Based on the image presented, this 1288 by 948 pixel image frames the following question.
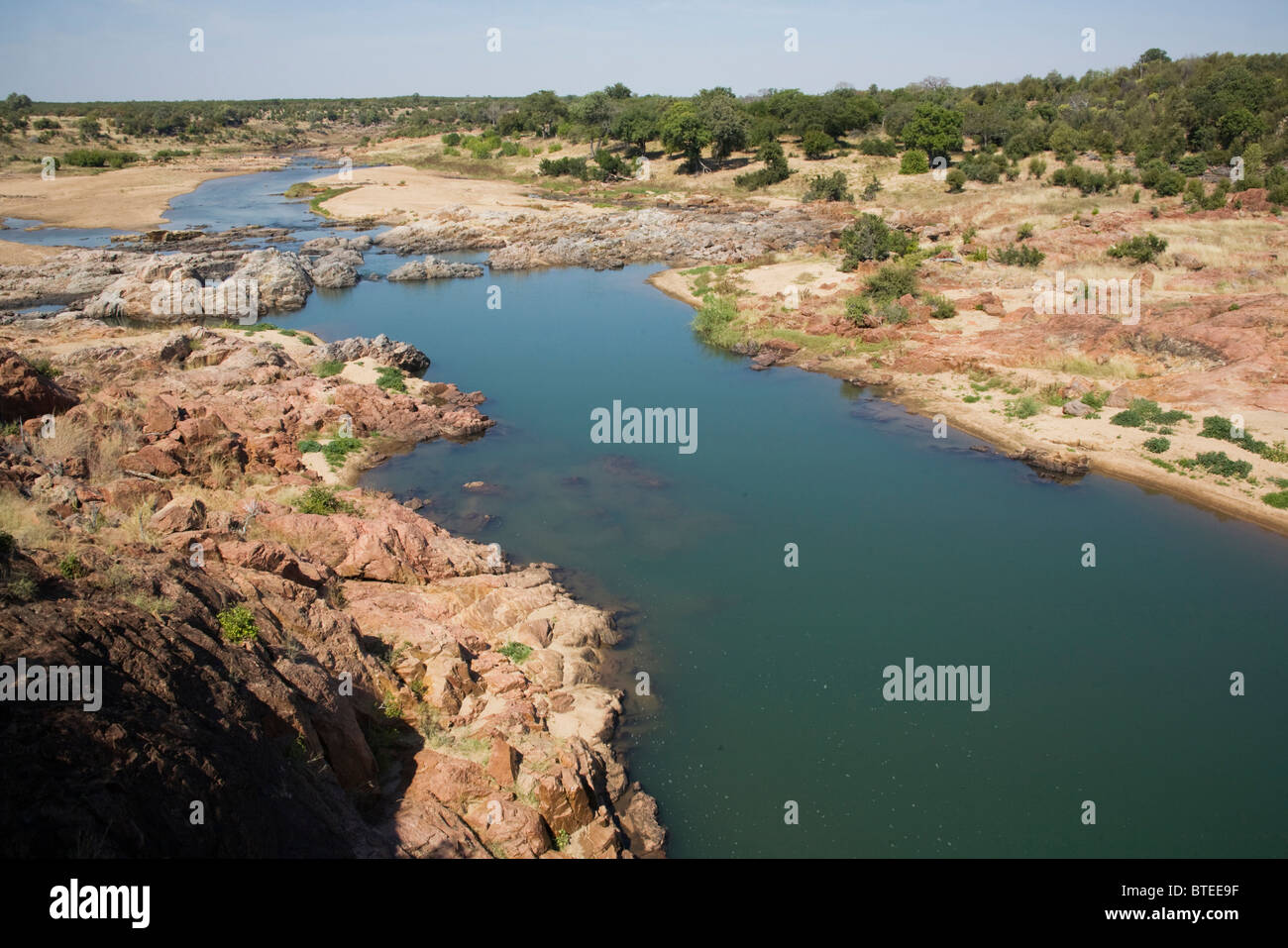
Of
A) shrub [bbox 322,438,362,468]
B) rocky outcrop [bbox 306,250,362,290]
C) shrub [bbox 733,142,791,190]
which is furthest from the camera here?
shrub [bbox 733,142,791,190]

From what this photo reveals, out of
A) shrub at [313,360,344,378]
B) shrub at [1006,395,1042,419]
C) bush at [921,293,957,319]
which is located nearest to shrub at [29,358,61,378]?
shrub at [313,360,344,378]

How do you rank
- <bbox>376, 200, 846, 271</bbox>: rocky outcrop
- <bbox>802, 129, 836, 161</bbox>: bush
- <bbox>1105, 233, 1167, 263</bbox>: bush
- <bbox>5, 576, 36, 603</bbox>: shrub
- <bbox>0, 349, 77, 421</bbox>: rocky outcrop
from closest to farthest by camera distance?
<bbox>5, 576, 36, 603</bbox>: shrub < <bbox>0, 349, 77, 421</bbox>: rocky outcrop < <bbox>1105, 233, 1167, 263</bbox>: bush < <bbox>376, 200, 846, 271</bbox>: rocky outcrop < <bbox>802, 129, 836, 161</bbox>: bush

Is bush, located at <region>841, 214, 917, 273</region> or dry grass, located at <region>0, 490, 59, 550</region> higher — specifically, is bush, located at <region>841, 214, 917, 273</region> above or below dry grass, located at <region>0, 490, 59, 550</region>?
above

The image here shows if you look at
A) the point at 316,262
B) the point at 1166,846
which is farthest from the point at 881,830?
the point at 316,262

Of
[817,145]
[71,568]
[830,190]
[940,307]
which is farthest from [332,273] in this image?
[817,145]

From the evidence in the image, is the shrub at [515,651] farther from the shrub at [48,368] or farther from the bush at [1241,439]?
the bush at [1241,439]

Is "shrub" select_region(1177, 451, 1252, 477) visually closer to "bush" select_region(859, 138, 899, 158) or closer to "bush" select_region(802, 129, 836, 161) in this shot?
"bush" select_region(859, 138, 899, 158)

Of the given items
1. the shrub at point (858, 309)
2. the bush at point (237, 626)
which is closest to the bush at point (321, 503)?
the bush at point (237, 626)
